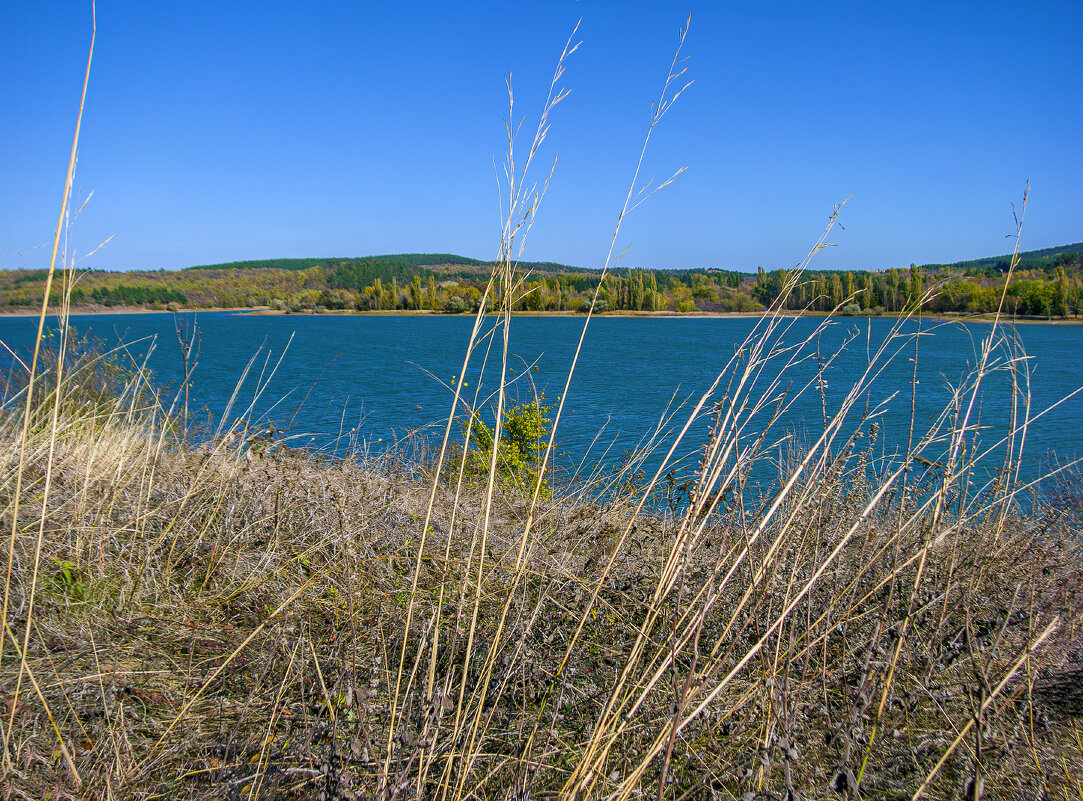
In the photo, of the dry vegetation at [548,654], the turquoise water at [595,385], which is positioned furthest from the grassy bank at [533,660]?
the turquoise water at [595,385]

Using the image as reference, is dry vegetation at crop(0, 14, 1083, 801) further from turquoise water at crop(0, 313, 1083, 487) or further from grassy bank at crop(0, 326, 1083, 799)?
turquoise water at crop(0, 313, 1083, 487)

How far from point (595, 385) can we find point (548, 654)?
19.9 meters

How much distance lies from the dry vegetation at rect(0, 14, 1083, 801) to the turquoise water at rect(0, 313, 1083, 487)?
536 millimetres

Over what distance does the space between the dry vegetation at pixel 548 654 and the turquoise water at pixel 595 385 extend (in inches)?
21.1

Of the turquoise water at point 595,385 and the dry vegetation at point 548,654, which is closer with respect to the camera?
the dry vegetation at point 548,654

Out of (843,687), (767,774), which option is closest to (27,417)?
(767,774)

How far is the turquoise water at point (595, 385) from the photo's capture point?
5786mm

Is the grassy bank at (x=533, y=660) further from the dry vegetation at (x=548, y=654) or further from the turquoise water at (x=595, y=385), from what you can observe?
the turquoise water at (x=595, y=385)

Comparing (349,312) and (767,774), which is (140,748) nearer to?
(767,774)

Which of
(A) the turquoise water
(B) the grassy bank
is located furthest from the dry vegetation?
(A) the turquoise water

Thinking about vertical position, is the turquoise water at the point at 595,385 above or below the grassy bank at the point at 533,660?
below

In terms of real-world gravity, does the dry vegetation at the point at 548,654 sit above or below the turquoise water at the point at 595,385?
above

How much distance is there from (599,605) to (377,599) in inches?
26.7

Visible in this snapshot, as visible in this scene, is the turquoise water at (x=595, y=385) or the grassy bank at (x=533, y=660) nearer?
the grassy bank at (x=533, y=660)
